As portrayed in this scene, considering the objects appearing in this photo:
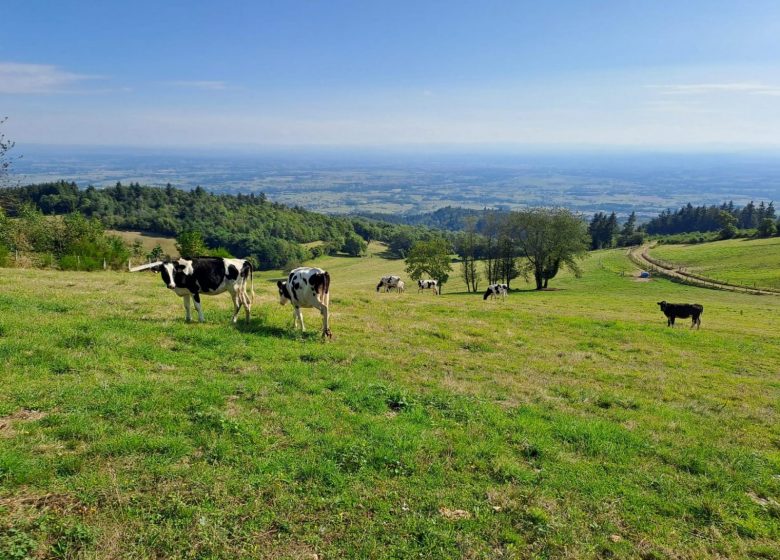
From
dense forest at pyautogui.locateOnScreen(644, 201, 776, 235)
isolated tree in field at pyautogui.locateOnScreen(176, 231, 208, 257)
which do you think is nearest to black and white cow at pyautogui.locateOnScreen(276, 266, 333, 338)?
isolated tree in field at pyautogui.locateOnScreen(176, 231, 208, 257)

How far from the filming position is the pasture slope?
5.38 metres

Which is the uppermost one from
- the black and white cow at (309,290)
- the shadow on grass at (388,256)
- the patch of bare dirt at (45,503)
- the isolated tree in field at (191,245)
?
the black and white cow at (309,290)

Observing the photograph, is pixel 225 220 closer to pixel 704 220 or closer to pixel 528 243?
pixel 528 243

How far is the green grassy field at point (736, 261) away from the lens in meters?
57.4

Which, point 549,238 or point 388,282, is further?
point 549,238

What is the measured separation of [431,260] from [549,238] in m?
17.4

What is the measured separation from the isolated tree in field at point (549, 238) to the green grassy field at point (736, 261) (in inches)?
763

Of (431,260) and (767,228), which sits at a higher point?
(767,228)

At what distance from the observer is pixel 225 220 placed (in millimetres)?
155375

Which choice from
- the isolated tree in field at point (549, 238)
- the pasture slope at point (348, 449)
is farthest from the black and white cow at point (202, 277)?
the isolated tree in field at point (549, 238)

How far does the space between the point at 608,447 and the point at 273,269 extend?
12173cm

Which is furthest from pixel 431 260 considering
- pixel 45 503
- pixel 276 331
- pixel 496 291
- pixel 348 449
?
pixel 45 503

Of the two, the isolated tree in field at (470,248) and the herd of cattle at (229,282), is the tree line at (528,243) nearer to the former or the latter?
the isolated tree in field at (470,248)

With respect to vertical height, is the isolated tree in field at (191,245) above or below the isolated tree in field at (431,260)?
above
